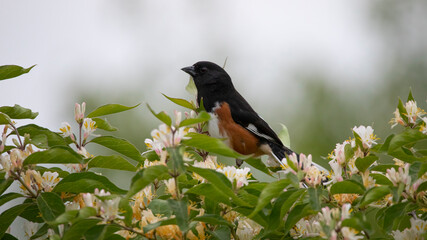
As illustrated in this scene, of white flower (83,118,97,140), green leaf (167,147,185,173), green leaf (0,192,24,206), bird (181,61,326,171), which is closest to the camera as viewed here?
green leaf (167,147,185,173)

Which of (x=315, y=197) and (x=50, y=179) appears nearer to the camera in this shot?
(x=315, y=197)

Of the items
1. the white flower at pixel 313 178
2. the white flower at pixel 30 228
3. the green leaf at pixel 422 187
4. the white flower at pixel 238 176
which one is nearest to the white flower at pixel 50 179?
the white flower at pixel 30 228

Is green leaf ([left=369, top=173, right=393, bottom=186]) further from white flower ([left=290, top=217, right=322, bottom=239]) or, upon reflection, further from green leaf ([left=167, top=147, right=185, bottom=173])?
green leaf ([left=167, top=147, right=185, bottom=173])

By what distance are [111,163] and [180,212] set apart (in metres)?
0.48

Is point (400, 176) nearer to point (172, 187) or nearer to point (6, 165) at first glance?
point (172, 187)

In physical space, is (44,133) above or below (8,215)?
above

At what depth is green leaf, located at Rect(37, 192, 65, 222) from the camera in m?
2.02

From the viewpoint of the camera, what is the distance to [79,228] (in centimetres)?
182

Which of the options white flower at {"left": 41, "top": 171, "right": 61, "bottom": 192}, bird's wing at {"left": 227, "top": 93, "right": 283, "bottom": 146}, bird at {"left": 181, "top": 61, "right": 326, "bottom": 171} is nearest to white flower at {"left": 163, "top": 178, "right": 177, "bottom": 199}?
white flower at {"left": 41, "top": 171, "right": 61, "bottom": 192}

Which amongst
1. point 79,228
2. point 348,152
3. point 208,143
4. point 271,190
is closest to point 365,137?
Result: point 348,152

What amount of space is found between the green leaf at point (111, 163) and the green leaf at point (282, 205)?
0.56 meters

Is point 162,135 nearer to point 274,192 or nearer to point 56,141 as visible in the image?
point 274,192

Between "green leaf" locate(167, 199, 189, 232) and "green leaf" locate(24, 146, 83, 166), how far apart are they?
36 cm

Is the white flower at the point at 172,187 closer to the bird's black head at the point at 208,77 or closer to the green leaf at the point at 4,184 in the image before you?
the green leaf at the point at 4,184
